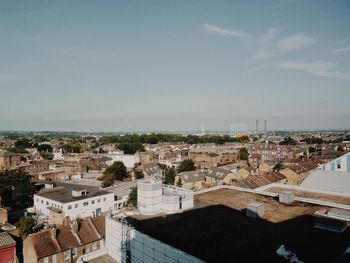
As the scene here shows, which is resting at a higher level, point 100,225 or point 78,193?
point 78,193

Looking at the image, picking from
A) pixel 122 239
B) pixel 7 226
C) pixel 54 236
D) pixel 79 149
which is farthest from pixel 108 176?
pixel 79 149

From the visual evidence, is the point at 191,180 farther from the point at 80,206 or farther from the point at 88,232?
the point at 88,232

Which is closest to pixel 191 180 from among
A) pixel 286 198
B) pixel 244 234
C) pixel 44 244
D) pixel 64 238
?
pixel 64 238

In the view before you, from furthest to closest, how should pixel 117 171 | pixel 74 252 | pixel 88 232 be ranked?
pixel 117 171, pixel 88 232, pixel 74 252

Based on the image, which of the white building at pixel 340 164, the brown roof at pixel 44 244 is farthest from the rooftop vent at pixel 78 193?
the white building at pixel 340 164

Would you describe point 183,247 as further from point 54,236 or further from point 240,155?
point 240,155

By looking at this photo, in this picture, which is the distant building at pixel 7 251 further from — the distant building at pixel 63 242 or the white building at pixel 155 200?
the white building at pixel 155 200
